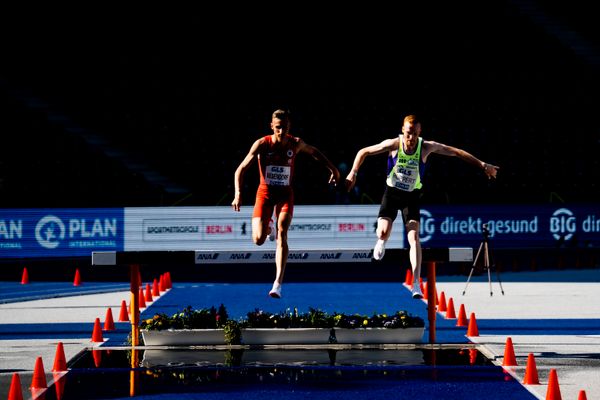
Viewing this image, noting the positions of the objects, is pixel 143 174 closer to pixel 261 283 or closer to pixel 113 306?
pixel 261 283

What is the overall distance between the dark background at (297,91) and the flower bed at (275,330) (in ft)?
53.5

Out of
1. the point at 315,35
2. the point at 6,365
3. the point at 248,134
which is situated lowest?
the point at 6,365

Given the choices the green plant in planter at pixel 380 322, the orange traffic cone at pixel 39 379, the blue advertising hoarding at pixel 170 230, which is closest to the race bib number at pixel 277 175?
the green plant in planter at pixel 380 322

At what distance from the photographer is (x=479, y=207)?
28219 millimetres

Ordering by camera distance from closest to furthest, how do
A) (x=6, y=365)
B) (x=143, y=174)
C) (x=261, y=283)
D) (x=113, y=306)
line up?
(x=6, y=365)
(x=113, y=306)
(x=261, y=283)
(x=143, y=174)

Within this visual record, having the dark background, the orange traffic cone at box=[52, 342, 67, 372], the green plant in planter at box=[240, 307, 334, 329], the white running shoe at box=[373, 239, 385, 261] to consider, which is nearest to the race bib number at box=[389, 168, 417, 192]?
the white running shoe at box=[373, 239, 385, 261]

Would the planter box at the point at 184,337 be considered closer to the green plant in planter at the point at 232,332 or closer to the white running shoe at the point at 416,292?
the green plant in planter at the point at 232,332

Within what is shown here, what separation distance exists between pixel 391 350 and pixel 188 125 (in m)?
21.5

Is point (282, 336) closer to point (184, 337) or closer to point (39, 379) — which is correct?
point (184, 337)

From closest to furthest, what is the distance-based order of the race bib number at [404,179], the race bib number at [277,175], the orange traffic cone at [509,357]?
1. the orange traffic cone at [509,357]
2. the race bib number at [277,175]
3. the race bib number at [404,179]

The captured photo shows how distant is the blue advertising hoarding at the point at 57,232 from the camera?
27.7 meters

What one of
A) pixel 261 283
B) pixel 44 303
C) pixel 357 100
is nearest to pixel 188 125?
pixel 357 100

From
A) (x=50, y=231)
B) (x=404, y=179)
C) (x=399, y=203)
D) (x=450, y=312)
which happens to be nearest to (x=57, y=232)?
(x=50, y=231)

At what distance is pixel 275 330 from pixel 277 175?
2675 mm
